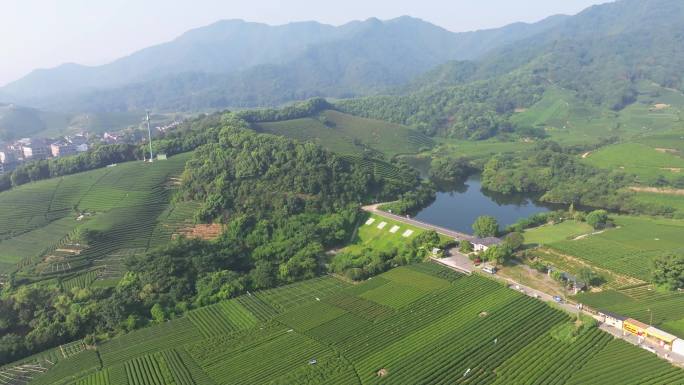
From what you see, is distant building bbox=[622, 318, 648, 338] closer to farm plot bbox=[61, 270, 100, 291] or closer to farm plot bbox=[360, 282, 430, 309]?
farm plot bbox=[360, 282, 430, 309]

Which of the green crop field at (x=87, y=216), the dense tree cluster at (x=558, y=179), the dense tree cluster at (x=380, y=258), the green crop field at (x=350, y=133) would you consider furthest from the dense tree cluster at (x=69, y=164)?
the dense tree cluster at (x=558, y=179)

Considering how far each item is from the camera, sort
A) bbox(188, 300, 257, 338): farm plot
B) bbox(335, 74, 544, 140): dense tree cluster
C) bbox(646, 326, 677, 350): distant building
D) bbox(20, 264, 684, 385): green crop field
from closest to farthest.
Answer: bbox(20, 264, 684, 385): green crop field < bbox(646, 326, 677, 350): distant building < bbox(188, 300, 257, 338): farm plot < bbox(335, 74, 544, 140): dense tree cluster

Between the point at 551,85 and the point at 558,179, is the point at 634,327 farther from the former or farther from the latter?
the point at 551,85

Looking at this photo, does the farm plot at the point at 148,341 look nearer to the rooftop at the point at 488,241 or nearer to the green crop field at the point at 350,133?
the rooftop at the point at 488,241

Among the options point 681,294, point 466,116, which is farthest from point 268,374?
point 466,116

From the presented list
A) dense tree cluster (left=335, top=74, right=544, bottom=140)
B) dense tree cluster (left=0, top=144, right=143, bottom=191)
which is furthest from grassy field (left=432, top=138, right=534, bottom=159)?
dense tree cluster (left=0, top=144, right=143, bottom=191)
